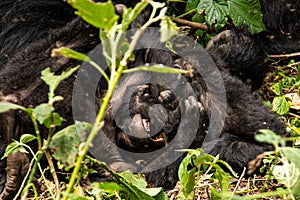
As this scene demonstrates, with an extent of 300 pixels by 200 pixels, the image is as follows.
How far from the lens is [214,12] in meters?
2.16

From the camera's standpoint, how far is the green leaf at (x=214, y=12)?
2158mm

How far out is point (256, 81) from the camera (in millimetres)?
2268

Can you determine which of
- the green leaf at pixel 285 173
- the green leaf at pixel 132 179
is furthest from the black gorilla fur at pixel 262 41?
the green leaf at pixel 285 173

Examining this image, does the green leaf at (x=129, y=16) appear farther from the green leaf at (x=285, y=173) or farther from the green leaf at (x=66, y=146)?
the green leaf at (x=285, y=173)

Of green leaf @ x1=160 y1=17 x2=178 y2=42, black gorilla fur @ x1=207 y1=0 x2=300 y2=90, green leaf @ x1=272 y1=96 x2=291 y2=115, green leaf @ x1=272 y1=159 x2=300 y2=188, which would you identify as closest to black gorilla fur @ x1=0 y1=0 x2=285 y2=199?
black gorilla fur @ x1=207 y1=0 x2=300 y2=90

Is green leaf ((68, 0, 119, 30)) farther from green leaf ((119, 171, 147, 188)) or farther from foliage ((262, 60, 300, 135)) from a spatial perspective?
foliage ((262, 60, 300, 135))

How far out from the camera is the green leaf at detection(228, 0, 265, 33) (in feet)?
7.03

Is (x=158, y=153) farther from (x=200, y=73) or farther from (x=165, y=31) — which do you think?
(x=165, y=31)

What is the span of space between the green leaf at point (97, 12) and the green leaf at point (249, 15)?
4.75 feet

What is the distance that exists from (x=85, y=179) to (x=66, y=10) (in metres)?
0.80

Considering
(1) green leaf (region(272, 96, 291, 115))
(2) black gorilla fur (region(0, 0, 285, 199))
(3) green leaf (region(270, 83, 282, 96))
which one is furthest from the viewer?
(3) green leaf (region(270, 83, 282, 96))

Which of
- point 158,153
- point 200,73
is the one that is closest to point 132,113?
point 158,153

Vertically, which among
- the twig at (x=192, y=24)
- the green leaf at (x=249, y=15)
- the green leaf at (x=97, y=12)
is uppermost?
the green leaf at (x=97, y=12)

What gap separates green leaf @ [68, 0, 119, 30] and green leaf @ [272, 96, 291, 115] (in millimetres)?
1424
